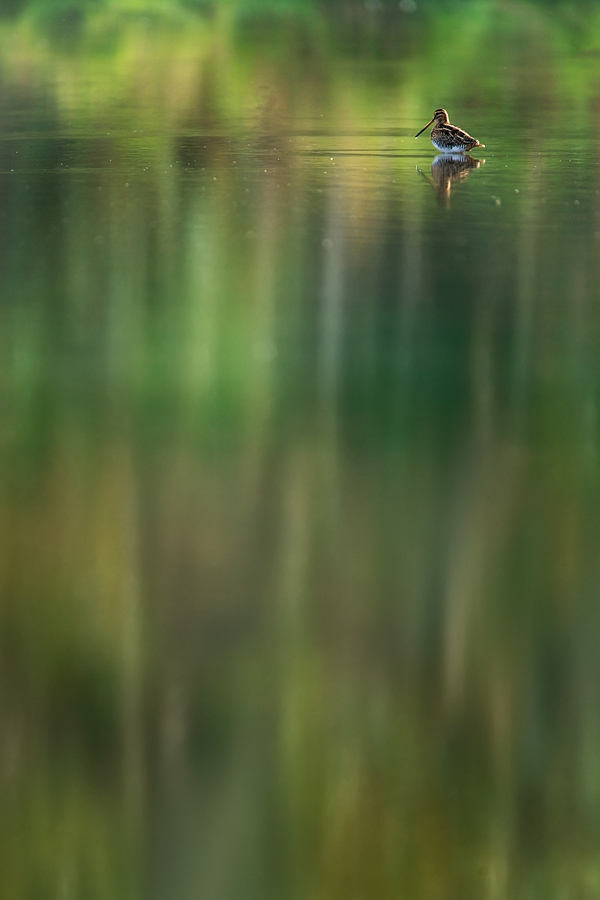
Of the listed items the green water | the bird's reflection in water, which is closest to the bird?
the bird's reflection in water

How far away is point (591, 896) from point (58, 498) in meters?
1.56

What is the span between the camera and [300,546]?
317 centimetres

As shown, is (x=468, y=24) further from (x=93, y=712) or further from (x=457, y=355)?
(x=93, y=712)

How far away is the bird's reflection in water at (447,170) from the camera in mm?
7113

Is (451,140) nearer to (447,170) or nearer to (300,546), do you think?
(447,170)

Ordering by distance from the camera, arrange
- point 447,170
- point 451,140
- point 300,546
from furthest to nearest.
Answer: point 451,140 → point 447,170 → point 300,546

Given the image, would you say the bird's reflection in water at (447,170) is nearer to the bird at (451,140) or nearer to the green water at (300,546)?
the bird at (451,140)

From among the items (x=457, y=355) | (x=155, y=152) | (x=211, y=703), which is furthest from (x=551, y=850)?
(x=155, y=152)

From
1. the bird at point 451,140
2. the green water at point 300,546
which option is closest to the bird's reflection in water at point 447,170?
the bird at point 451,140

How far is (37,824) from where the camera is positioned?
7.60 ft

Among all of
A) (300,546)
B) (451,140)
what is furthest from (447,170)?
(300,546)

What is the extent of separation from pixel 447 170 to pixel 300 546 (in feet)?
16.2

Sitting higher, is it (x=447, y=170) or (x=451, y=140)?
(x=451, y=140)

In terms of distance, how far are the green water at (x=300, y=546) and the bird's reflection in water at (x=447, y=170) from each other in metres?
0.22
